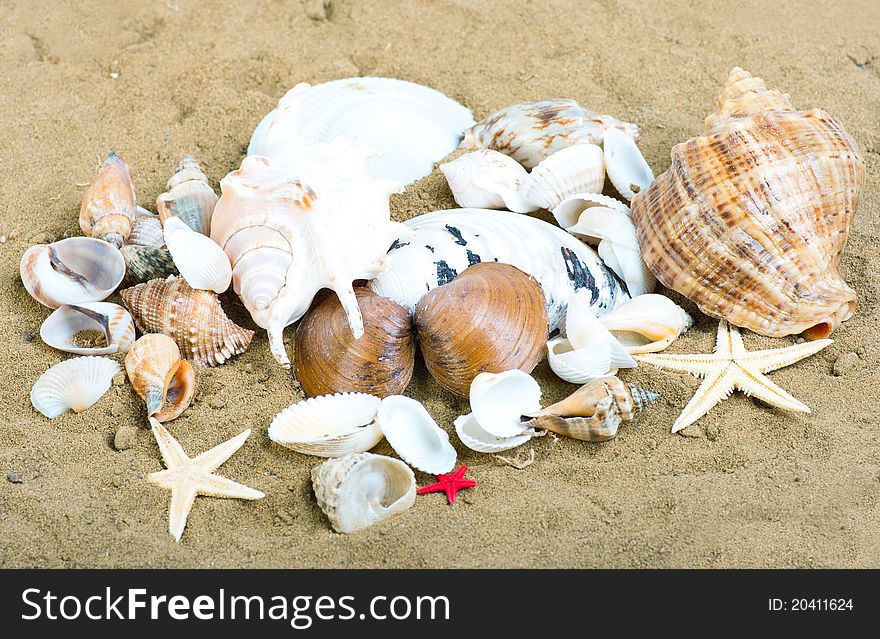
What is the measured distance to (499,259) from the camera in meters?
3.38

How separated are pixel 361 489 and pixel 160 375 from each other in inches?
33.5


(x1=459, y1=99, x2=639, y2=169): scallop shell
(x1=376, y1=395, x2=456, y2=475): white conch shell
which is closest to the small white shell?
(x1=459, y1=99, x2=639, y2=169): scallop shell

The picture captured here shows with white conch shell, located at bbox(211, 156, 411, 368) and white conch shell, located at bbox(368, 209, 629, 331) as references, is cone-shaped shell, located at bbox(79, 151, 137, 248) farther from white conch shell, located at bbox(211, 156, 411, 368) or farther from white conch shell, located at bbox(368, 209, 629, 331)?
white conch shell, located at bbox(368, 209, 629, 331)

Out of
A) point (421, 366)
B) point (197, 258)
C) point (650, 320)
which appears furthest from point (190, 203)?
point (650, 320)

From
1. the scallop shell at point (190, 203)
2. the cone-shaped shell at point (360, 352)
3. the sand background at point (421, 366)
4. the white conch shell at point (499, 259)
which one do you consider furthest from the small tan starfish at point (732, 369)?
the scallop shell at point (190, 203)

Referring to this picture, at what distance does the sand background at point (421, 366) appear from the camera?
8.59ft

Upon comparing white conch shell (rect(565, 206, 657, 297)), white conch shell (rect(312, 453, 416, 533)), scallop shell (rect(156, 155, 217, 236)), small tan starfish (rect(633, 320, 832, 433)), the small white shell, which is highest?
the small white shell

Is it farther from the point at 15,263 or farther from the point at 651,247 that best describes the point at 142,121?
the point at 651,247

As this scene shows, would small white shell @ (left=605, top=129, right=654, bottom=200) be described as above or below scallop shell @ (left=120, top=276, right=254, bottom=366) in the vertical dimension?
above

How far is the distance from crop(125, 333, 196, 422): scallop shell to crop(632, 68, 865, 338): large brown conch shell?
184cm

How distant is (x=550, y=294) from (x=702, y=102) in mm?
1743

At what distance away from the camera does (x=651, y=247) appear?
343cm

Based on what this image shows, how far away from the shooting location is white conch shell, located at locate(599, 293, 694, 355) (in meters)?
3.26

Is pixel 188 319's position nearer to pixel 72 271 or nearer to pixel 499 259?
pixel 72 271
